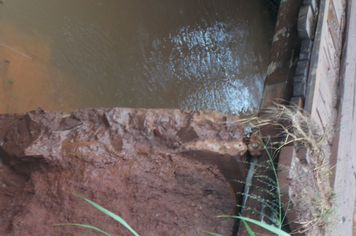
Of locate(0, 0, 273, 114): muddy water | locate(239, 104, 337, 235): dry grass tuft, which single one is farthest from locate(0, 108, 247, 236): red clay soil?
locate(0, 0, 273, 114): muddy water

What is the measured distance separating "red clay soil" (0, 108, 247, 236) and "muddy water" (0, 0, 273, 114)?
1.30m

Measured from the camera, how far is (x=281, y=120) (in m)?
1.63

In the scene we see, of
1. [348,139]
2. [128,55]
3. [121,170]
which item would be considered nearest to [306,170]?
[121,170]

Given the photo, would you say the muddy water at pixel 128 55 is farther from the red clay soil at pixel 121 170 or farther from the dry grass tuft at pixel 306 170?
the dry grass tuft at pixel 306 170

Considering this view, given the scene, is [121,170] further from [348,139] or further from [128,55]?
[348,139]

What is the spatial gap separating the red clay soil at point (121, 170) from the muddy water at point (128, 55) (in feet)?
4.26

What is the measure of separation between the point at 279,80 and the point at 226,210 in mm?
1027

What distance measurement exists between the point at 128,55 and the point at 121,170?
1.97 metres

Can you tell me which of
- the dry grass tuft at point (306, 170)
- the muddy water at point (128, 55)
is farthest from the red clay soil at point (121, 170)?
the muddy water at point (128, 55)

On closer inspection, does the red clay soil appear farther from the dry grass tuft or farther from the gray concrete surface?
the gray concrete surface

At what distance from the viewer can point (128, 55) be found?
3.16 meters

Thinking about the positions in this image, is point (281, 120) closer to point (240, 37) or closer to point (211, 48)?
point (211, 48)

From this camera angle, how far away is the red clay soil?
147cm

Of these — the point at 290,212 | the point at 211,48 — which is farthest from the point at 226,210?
the point at 211,48
